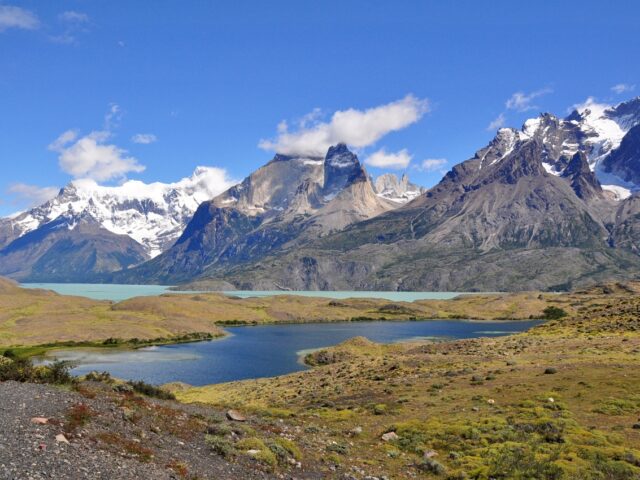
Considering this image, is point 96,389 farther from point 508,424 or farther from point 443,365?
point 443,365

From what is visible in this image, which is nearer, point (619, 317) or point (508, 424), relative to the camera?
point (508, 424)

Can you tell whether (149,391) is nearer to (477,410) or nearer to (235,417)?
(235,417)

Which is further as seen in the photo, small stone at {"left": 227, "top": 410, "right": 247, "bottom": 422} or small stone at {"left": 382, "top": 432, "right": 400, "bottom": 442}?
small stone at {"left": 382, "top": 432, "right": 400, "bottom": 442}

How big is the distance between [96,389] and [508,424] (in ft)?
86.8

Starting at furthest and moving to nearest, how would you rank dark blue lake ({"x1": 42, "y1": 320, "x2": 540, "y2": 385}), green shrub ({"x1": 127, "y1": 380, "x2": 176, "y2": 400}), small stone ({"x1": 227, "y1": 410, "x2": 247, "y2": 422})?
dark blue lake ({"x1": 42, "y1": 320, "x2": 540, "y2": 385})
green shrub ({"x1": 127, "y1": 380, "x2": 176, "y2": 400})
small stone ({"x1": 227, "y1": 410, "x2": 247, "y2": 422})

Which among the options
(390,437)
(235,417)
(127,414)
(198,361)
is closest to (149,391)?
(235,417)

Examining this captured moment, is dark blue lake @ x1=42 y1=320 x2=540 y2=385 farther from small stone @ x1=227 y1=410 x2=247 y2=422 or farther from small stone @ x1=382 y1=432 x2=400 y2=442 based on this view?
small stone @ x1=382 y1=432 x2=400 y2=442

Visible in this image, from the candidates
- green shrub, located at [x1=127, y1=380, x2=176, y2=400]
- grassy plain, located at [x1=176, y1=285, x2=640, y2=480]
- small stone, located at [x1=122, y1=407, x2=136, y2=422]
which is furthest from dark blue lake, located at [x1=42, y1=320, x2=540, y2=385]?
small stone, located at [x1=122, y1=407, x2=136, y2=422]

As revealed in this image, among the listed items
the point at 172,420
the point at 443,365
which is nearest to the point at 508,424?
the point at 172,420

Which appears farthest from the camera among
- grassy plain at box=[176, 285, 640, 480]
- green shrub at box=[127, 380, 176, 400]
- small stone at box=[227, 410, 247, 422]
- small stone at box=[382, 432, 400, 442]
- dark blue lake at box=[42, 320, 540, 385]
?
dark blue lake at box=[42, 320, 540, 385]

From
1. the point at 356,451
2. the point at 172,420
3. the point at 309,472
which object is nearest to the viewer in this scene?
the point at 309,472

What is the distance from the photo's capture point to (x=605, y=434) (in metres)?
33.6

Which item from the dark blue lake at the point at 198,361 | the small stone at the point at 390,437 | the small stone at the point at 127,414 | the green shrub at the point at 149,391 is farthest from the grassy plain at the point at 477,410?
the dark blue lake at the point at 198,361

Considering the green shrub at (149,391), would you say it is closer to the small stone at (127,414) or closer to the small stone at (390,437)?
the small stone at (127,414)
